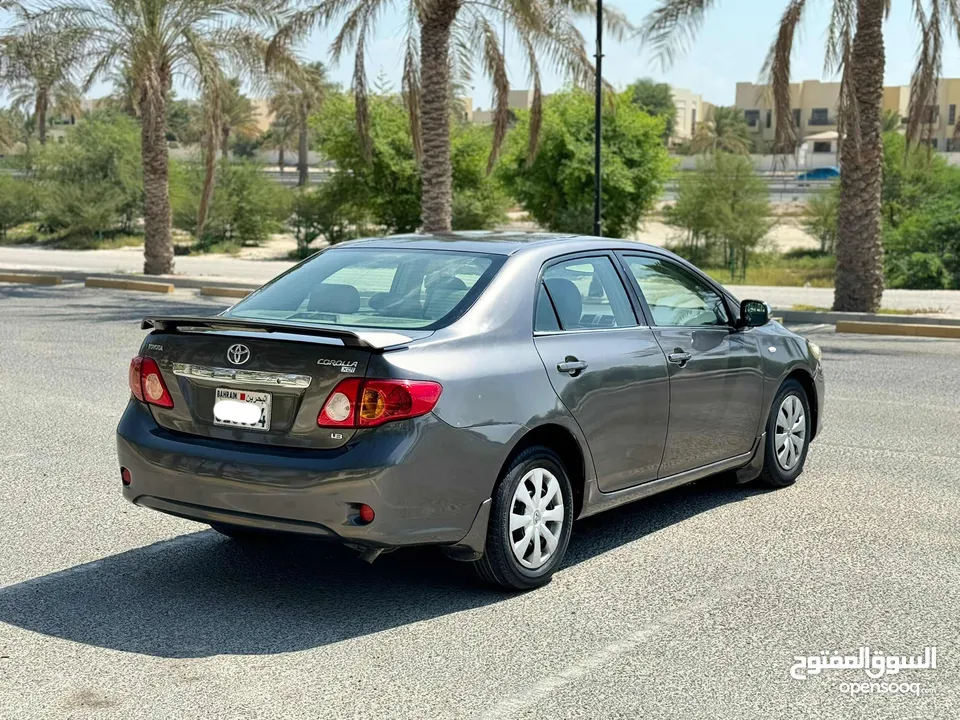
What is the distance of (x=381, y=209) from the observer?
44781 mm

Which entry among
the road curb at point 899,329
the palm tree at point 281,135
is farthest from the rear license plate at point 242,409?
the palm tree at point 281,135

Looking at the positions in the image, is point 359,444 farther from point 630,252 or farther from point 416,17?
point 416,17

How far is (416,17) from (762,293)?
962cm

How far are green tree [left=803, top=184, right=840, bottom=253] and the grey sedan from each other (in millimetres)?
41169

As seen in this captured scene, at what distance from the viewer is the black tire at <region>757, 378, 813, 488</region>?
7.79 meters

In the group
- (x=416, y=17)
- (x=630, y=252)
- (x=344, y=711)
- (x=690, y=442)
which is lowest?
(x=344, y=711)

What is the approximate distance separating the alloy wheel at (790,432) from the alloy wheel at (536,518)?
7.80ft

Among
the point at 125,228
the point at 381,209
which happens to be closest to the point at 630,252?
the point at 381,209

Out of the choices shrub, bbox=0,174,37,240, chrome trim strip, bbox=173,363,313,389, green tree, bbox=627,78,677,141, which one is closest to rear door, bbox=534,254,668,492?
chrome trim strip, bbox=173,363,313,389

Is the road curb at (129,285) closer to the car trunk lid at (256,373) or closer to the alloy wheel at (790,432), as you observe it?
the alloy wheel at (790,432)

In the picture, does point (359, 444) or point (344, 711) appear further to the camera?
point (359, 444)

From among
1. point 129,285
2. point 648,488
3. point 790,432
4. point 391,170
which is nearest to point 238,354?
point 648,488

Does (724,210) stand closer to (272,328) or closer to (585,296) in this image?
(585,296)

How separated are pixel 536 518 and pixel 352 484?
3.27 ft
